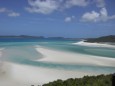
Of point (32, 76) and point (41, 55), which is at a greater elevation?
point (41, 55)

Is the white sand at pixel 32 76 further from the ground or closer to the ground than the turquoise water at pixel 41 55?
closer to the ground

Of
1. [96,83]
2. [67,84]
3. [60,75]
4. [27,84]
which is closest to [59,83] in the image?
[67,84]

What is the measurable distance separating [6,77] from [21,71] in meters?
2.53

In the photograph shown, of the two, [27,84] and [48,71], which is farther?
[48,71]

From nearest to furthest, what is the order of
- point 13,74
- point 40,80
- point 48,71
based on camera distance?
1. point 40,80
2. point 13,74
3. point 48,71

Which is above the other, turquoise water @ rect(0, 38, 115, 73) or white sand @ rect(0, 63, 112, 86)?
turquoise water @ rect(0, 38, 115, 73)

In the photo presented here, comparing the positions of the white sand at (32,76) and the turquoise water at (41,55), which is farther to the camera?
the turquoise water at (41,55)

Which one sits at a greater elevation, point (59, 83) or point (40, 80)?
point (59, 83)

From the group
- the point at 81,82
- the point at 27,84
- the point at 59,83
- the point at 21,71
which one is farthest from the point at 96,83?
the point at 21,71

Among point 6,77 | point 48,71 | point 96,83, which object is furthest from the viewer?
point 48,71

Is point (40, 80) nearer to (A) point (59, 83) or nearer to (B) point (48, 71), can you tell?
(B) point (48, 71)

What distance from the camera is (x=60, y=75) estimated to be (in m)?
18.8

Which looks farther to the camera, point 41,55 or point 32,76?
point 41,55

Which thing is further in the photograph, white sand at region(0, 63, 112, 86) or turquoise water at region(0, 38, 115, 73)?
turquoise water at region(0, 38, 115, 73)
